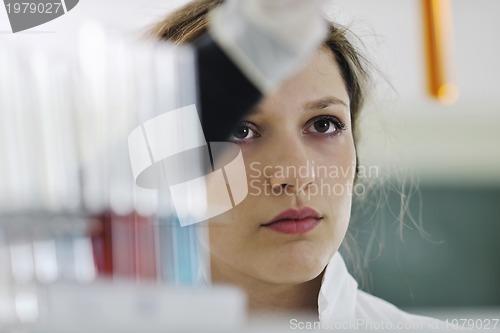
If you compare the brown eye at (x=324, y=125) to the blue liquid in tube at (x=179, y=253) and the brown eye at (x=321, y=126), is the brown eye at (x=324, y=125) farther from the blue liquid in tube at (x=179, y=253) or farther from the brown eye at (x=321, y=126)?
the blue liquid in tube at (x=179, y=253)

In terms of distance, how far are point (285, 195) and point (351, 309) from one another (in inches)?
4.7

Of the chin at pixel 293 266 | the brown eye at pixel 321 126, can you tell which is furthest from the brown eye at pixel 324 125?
the chin at pixel 293 266

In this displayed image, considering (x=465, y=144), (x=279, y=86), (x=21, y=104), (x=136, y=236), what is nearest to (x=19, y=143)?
Result: (x=21, y=104)

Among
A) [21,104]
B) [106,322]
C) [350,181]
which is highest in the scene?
[21,104]

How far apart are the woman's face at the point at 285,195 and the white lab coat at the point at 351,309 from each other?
0.02 metres

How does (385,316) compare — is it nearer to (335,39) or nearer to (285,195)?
(285,195)

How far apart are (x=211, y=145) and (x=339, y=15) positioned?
7.4 inches

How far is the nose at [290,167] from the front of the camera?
0.60 meters

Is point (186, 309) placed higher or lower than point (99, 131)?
lower

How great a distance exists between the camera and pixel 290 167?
604 millimetres

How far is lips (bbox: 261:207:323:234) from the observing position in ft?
1.97

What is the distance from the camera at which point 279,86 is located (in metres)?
0.60

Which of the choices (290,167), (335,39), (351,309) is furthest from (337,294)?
(335,39)

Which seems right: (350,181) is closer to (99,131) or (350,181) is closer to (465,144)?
(99,131)
